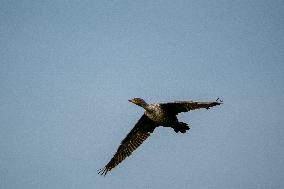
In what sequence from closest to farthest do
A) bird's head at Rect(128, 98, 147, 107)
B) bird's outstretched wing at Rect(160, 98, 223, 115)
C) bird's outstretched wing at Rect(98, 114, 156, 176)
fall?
bird's outstretched wing at Rect(160, 98, 223, 115)
bird's head at Rect(128, 98, 147, 107)
bird's outstretched wing at Rect(98, 114, 156, 176)

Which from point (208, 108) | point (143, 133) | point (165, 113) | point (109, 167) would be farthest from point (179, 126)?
point (109, 167)

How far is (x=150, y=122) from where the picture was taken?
17922 mm

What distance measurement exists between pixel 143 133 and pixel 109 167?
2.24 meters

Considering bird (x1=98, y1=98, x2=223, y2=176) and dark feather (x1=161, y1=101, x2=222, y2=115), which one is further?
bird (x1=98, y1=98, x2=223, y2=176)

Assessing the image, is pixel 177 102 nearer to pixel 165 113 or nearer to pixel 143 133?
pixel 165 113

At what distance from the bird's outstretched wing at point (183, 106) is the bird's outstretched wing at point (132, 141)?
2356 mm

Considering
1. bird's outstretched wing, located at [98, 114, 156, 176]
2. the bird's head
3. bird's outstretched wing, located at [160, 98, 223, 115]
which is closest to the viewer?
bird's outstretched wing, located at [160, 98, 223, 115]

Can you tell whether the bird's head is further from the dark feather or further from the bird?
the dark feather

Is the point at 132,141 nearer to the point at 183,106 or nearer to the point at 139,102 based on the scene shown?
the point at 139,102

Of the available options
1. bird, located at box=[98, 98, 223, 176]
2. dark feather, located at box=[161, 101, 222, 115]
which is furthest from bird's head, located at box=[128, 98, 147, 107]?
dark feather, located at box=[161, 101, 222, 115]

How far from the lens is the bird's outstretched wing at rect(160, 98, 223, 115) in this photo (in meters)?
14.1

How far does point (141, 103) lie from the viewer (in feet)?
54.0

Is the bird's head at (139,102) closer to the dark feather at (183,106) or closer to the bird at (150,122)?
the bird at (150,122)

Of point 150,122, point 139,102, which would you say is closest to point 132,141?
point 150,122
